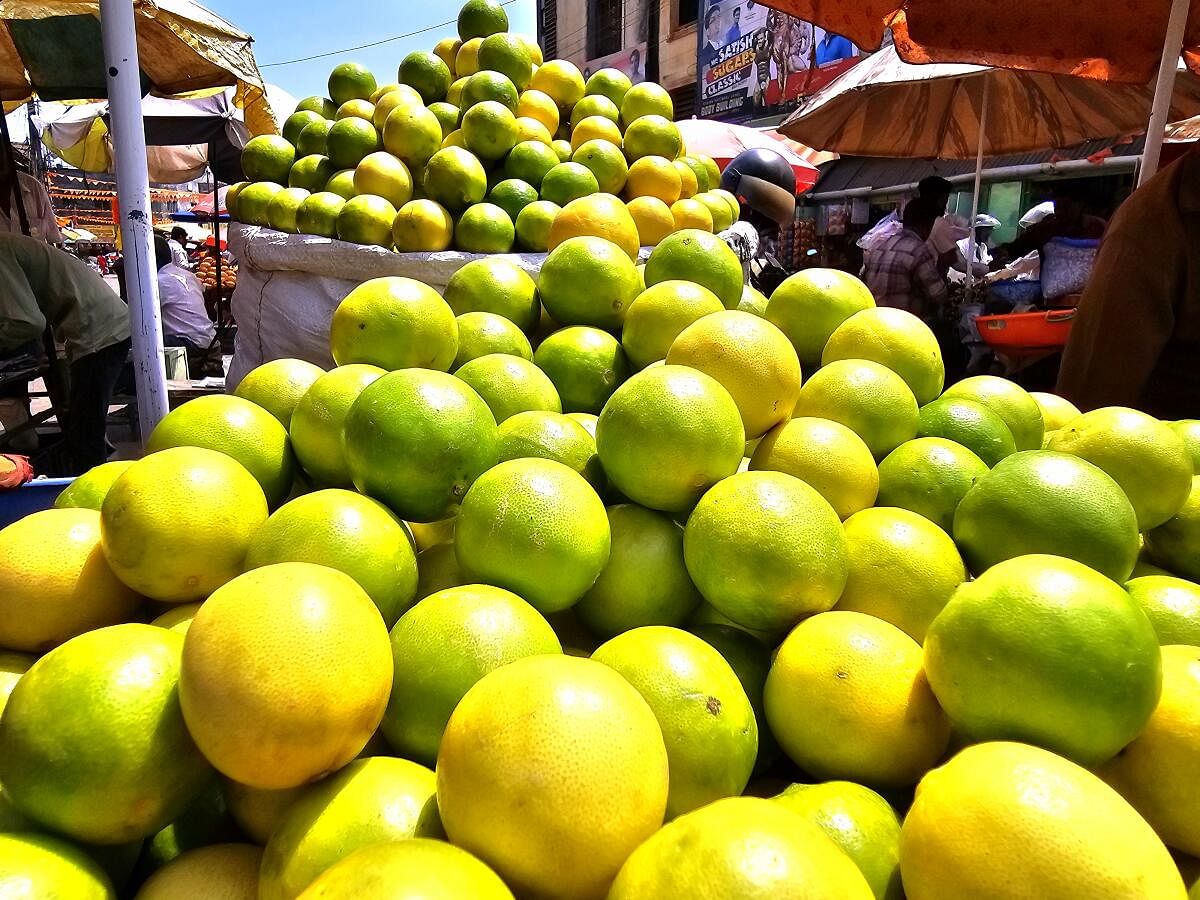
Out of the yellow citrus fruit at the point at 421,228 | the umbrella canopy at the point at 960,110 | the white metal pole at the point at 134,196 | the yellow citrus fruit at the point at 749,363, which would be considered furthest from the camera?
the umbrella canopy at the point at 960,110

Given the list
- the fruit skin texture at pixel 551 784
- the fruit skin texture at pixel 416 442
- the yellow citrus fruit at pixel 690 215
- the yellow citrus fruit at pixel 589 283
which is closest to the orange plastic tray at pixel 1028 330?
the yellow citrus fruit at pixel 690 215

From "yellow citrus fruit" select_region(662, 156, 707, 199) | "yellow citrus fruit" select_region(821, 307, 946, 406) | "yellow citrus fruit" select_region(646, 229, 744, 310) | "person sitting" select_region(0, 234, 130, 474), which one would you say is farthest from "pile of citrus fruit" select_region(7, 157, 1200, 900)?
"person sitting" select_region(0, 234, 130, 474)

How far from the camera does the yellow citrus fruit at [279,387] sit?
67.3 inches

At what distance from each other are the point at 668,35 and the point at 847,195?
6.78 meters

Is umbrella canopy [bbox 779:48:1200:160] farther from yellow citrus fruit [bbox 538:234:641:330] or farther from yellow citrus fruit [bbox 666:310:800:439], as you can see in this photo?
yellow citrus fruit [bbox 666:310:800:439]

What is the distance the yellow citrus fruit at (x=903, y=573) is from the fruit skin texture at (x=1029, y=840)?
0.43 metres

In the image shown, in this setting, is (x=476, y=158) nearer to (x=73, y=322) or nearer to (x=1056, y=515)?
(x=73, y=322)

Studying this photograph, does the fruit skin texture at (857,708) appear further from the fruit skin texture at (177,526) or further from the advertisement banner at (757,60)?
the advertisement banner at (757,60)

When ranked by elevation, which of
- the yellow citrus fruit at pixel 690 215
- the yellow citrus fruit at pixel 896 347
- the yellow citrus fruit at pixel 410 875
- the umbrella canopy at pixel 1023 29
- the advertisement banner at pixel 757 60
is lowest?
the yellow citrus fruit at pixel 410 875

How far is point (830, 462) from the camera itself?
1.46 metres

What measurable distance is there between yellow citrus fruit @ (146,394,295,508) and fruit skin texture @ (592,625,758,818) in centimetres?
83

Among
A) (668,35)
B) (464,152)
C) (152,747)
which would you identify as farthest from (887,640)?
(668,35)

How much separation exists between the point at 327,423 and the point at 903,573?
44.1 inches

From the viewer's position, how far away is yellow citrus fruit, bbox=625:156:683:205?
3.76 m
